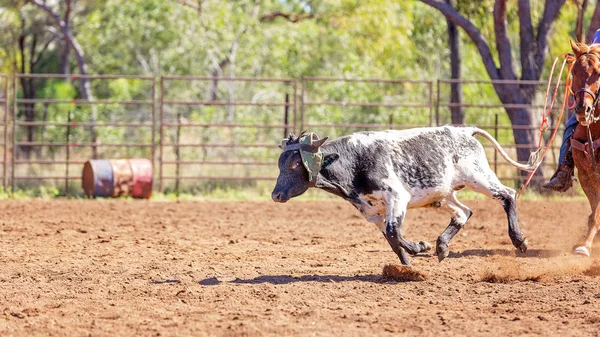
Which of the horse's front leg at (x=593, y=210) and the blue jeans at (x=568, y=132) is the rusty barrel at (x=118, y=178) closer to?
the blue jeans at (x=568, y=132)

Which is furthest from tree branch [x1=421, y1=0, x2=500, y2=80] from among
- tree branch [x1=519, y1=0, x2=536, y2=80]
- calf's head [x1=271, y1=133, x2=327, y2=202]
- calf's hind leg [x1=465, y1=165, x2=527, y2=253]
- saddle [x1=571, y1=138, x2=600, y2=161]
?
calf's head [x1=271, y1=133, x2=327, y2=202]

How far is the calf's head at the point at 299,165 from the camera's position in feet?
23.3

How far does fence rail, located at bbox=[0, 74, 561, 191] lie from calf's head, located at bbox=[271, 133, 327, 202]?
779 centimetres

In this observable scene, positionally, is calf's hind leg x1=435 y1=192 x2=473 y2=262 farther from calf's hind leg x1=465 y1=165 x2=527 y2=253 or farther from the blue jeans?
the blue jeans

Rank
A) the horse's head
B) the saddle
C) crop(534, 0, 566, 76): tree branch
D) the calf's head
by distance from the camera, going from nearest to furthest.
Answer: the calf's head < the horse's head < the saddle < crop(534, 0, 566, 76): tree branch

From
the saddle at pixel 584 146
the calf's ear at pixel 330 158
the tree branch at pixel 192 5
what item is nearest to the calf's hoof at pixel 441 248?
the calf's ear at pixel 330 158

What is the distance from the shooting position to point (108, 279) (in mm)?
7328

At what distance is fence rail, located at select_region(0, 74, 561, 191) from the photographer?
1570 centimetres

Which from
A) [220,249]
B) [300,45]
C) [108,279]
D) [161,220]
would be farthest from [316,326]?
[300,45]

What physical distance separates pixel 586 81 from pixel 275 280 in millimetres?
2976

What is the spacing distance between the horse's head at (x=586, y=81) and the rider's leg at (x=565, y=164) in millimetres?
961

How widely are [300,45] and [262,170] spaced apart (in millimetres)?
12527

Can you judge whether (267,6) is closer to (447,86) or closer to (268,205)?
(447,86)

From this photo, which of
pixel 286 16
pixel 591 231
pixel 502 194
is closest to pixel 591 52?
pixel 502 194
